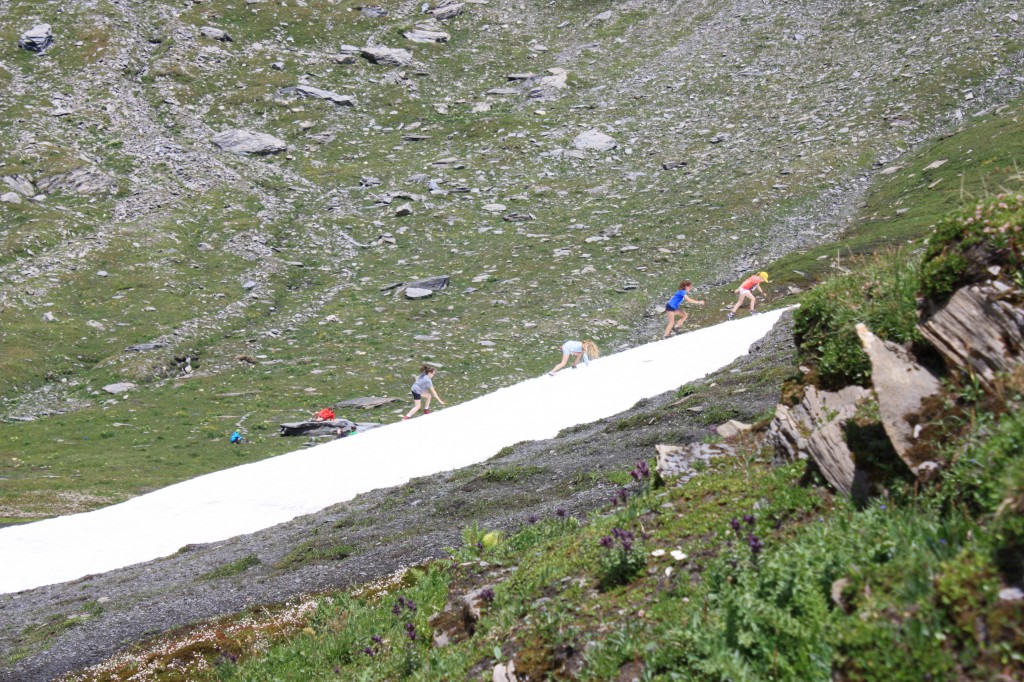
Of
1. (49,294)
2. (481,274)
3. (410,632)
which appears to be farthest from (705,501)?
(49,294)

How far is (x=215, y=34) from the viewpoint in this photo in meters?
87.1

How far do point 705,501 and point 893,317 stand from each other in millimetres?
2864

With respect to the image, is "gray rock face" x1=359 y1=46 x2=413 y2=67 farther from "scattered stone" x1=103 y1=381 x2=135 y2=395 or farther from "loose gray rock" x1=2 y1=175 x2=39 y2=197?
"scattered stone" x1=103 y1=381 x2=135 y2=395

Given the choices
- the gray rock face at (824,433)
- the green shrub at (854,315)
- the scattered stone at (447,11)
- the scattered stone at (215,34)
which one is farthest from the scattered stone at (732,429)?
the scattered stone at (447,11)

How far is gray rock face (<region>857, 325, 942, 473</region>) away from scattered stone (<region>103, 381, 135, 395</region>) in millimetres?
49961

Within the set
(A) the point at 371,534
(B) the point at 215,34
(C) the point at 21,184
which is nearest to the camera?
(A) the point at 371,534

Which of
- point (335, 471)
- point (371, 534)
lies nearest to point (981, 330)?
point (371, 534)

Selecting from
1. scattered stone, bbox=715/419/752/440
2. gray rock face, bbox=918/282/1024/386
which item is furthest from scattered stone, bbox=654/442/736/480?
gray rock face, bbox=918/282/1024/386

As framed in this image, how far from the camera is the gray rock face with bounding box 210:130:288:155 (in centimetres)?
7575

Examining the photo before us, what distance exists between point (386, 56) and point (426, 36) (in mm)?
6666

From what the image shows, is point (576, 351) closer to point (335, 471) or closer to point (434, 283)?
point (335, 471)

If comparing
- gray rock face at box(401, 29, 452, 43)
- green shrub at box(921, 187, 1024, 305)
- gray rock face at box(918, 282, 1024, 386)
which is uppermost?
green shrub at box(921, 187, 1024, 305)

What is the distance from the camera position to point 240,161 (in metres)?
74.4

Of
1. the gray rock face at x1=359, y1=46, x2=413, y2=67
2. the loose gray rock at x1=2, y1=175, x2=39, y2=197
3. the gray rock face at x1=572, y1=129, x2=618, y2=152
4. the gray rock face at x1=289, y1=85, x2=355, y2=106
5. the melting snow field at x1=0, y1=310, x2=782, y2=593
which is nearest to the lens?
the melting snow field at x1=0, y1=310, x2=782, y2=593
